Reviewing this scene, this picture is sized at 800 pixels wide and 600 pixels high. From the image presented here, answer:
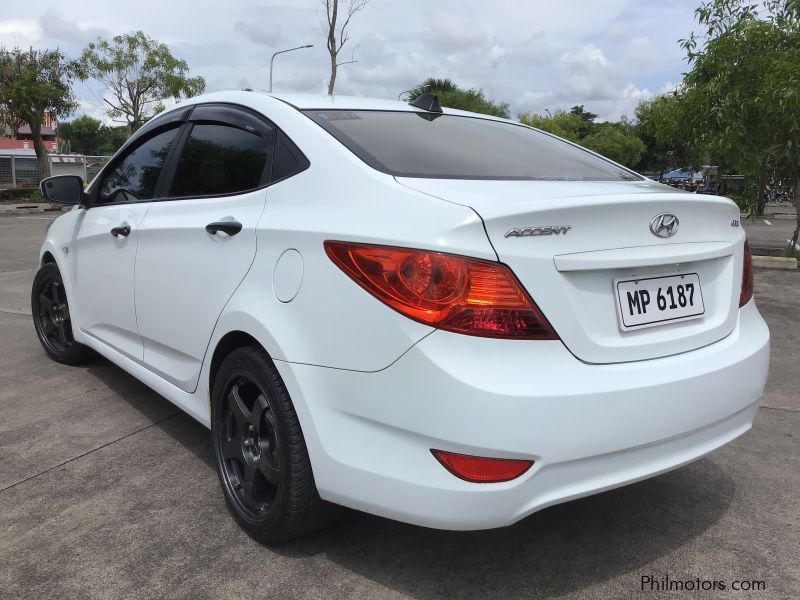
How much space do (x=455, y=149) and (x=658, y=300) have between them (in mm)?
930

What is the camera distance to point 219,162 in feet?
9.45

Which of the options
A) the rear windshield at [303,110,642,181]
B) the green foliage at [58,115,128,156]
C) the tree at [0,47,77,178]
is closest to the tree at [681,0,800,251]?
the rear windshield at [303,110,642,181]

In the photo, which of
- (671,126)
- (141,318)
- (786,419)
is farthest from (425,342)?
(671,126)

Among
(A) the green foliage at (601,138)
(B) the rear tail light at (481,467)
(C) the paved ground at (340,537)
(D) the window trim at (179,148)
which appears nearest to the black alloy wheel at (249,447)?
(C) the paved ground at (340,537)

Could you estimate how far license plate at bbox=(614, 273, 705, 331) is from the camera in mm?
2049

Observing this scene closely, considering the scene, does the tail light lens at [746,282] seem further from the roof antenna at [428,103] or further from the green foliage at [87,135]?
A: the green foliage at [87,135]

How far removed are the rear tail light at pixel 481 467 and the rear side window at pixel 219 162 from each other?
129 centimetres

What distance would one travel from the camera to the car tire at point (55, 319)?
176 inches

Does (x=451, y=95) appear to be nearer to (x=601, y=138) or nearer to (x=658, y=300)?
(x=601, y=138)

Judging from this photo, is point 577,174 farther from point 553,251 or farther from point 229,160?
point 229,160

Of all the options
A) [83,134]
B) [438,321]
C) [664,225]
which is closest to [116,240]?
[438,321]

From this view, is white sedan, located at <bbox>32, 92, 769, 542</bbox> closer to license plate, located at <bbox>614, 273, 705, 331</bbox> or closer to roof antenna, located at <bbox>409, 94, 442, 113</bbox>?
license plate, located at <bbox>614, 273, 705, 331</bbox>

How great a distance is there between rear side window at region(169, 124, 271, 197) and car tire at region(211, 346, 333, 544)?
706mm

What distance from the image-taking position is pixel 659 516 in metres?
2.71
